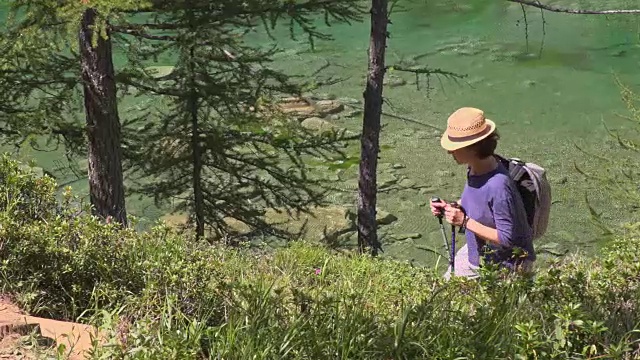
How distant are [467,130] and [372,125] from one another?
4.76 m

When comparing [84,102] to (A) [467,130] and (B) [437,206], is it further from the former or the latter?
(A) [467,130]

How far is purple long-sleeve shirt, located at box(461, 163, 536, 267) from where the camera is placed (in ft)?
13.2

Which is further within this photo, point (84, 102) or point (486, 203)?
point (84, 102)

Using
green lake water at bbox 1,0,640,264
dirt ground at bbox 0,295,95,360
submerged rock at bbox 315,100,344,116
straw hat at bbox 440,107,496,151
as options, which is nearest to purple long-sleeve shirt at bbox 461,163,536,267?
straw hat at bbox 440,107,496,151

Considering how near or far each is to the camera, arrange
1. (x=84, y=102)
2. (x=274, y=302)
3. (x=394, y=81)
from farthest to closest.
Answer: (x=394, y=81) < (x=84, y=102) < (x=274, y=302)

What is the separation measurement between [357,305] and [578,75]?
15.3 m

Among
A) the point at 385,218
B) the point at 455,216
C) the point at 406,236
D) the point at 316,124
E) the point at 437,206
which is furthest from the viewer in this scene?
the point at 316,124

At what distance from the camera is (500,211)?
4027 mm

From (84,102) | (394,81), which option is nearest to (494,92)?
(394,81)

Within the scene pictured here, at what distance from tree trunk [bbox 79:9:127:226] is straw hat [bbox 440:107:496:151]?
12.7 feet

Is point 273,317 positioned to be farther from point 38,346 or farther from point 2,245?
point 2,245

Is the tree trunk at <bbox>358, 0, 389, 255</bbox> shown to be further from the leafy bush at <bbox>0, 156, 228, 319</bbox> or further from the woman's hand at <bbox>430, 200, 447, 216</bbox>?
the leafy bush at <bbox>0, 156, 228, 319</bbox>

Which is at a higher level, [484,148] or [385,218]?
[484,148]

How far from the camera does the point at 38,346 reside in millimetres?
3117
